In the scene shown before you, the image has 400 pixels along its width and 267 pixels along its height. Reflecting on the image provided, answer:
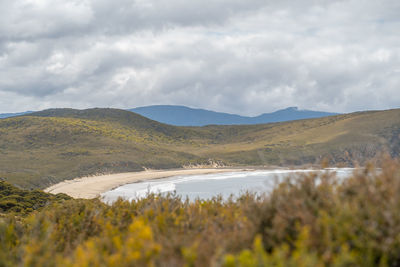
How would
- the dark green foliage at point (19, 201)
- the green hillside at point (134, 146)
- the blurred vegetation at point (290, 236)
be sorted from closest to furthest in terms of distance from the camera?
the blurred vegetation at point (290, 236) < the dark green foliage at point (19, 201) < the green hillside at point (134, 146)

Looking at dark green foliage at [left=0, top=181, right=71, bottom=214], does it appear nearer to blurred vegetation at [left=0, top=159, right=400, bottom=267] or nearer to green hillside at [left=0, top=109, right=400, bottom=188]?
blurred vegetation at [left=0, top=159, right=400, bottom=267]

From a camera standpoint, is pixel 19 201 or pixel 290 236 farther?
pixel 19 201

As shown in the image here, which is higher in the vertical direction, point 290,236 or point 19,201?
point 290,236

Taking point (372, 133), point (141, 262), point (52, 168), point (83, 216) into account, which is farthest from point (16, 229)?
point (372, 133)

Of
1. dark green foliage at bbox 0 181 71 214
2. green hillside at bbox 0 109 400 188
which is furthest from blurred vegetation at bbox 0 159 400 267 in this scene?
green hillside at bbox 0 109 400 188

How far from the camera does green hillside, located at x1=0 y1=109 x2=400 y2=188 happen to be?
49553 mm

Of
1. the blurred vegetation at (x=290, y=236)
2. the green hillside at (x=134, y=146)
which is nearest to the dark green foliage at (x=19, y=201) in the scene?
the blurred vegetation at (x=290, y=236)

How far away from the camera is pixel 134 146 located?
7319 cm

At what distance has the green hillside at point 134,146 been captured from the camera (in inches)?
1951

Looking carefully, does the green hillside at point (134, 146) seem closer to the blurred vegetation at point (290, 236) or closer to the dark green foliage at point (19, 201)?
the dark green foliage at point (19, 201)

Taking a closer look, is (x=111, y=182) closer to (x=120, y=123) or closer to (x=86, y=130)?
(x=86, y=130)

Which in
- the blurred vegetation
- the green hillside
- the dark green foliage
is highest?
the green hillside

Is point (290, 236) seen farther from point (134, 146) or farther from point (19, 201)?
point (134, 146)

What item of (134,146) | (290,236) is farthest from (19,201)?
(134,146)
